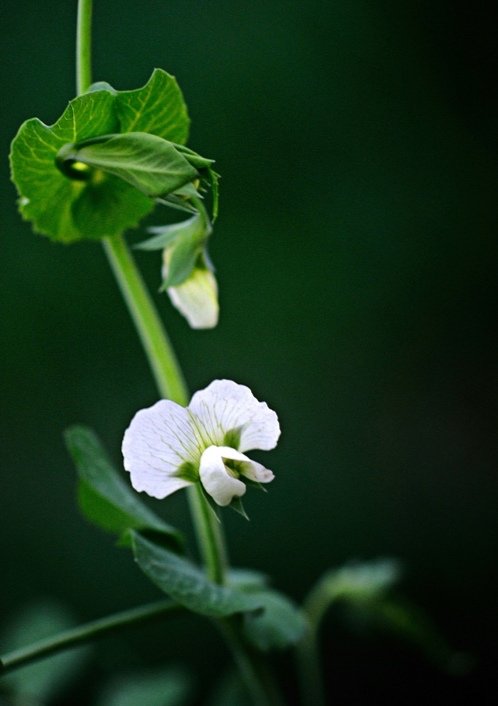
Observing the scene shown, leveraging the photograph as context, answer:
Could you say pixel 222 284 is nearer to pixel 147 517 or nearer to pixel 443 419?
pixel 443 419

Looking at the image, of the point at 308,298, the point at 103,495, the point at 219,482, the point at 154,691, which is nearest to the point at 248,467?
the point at 219,482

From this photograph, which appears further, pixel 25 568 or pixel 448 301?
pixel 448 301

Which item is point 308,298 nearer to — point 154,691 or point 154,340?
point 154,691

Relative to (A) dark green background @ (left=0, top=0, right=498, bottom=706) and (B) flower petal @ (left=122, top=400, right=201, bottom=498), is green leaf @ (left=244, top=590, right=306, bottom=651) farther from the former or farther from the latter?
(A) dark green background @ (left=0, top=0, right=498, bottom=706)

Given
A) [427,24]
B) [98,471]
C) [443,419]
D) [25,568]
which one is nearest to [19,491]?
[25,568]

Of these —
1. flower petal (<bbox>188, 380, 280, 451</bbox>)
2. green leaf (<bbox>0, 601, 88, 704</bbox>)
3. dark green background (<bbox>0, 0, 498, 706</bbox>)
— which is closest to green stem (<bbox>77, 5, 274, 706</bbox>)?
flower petal (<bbox>188, 380, 280, 451</bbox>)

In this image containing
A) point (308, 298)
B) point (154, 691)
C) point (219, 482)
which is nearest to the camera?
point (219, 482)

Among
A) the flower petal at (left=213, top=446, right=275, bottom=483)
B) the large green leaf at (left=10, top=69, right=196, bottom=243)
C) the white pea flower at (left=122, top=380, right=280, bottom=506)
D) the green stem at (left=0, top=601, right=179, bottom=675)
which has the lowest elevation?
the green stem at (left=0, top=601, right=179, bottom=675)
